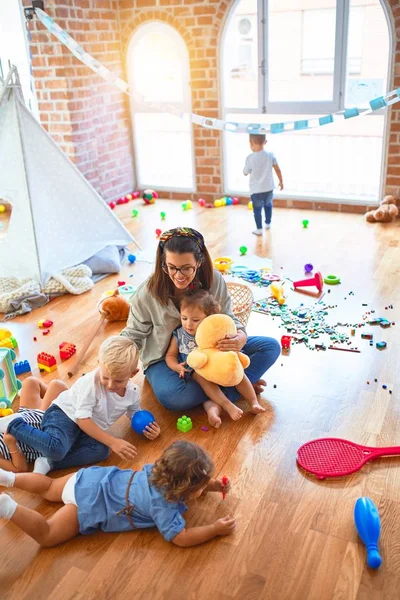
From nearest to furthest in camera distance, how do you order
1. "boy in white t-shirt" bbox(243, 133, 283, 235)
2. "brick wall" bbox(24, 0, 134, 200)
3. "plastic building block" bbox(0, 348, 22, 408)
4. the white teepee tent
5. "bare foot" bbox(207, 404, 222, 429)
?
"bare foot" bbox(207, 404, 222, 429) < "plastic building block" bbox(0, 348, 22, 408) < the white teepee tent < "boy in white t-shirt" bbox(243, 133, 283, 235) < "brick wall" bbox(24, 0, 134, 200)

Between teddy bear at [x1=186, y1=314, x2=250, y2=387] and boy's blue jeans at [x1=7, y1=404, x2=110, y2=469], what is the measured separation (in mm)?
454

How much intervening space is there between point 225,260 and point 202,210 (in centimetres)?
155

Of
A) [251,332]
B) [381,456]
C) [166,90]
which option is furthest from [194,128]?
[381,456]

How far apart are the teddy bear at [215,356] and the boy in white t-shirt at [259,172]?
96.1 inches

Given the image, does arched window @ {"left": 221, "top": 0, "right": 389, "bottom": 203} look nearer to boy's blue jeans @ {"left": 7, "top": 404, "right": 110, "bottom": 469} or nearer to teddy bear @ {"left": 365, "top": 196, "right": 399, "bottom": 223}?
teddy bear @ {"left": 365, "top": 196, "right": 399, "bottom": 223}

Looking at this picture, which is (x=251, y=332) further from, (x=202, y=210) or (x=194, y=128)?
(x=194, y=128)

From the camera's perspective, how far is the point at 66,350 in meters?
2.82

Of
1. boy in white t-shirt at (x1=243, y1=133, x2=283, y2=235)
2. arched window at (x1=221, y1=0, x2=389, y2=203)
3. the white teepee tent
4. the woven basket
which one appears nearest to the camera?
the woven basket

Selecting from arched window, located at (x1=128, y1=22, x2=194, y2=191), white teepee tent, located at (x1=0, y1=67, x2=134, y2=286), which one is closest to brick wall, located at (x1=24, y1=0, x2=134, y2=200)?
arched window, located at (x1=128, y1=22, x2=194, y2=191)

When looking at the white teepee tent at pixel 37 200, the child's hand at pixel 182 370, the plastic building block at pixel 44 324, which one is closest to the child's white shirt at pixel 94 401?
the child's hand at pixel 182 370

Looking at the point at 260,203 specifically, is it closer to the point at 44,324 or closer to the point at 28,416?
the point at 44,324

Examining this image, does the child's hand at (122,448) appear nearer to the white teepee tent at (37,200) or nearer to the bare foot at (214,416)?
the bare foot at (214,416)

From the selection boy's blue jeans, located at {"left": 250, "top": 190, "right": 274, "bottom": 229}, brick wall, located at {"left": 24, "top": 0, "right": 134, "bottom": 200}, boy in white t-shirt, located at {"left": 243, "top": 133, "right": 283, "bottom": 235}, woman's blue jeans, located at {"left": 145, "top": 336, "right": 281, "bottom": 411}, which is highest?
brick wall, located at {"left": 24, "top": 0, "right": 134, "bottom": 200}

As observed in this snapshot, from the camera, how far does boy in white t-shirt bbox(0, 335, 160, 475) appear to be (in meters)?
1.93
